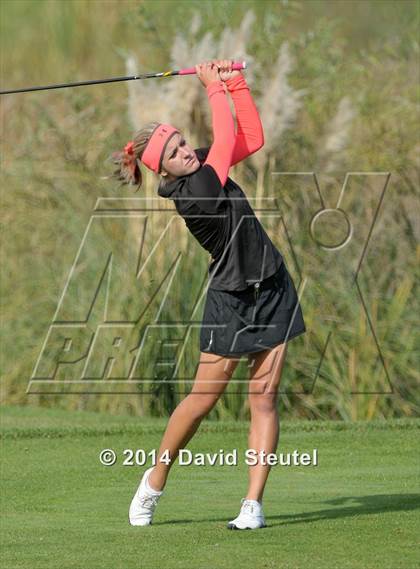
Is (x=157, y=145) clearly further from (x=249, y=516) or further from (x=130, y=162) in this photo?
(x=249, y=516)

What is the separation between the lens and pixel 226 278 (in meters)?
5.36

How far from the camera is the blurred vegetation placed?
966 centimetres

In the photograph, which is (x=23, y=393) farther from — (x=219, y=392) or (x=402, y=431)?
(x=219, y=392)

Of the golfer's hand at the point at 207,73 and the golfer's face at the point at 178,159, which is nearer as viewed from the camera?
the golfer's face at the point at 178,159

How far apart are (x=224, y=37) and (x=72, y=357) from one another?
2.72 metres

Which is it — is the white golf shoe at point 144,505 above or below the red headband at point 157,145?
below

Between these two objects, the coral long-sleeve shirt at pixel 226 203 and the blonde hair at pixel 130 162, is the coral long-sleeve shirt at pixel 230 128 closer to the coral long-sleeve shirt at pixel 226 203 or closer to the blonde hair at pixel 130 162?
the coral long-sleeve shirt at pixel 226 203

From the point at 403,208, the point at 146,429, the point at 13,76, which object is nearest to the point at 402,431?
the point at 146,429

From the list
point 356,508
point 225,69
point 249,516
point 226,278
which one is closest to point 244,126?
point 225,69

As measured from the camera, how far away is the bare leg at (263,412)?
5309 millimetres

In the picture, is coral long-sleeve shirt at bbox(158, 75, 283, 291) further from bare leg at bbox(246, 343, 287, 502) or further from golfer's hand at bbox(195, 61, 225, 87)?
bare leg at bbox(246, 343, 287, 502)

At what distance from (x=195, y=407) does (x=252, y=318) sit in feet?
1.37

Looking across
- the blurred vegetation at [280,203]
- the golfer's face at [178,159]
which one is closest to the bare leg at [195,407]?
the golfer's face at [178,159]

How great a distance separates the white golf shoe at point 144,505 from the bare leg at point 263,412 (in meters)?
0.39
